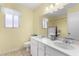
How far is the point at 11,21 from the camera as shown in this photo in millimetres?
1715

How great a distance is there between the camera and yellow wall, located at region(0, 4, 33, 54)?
168 centimetres

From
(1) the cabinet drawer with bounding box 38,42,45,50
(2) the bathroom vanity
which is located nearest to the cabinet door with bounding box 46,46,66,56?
(2) the bathroom vanity

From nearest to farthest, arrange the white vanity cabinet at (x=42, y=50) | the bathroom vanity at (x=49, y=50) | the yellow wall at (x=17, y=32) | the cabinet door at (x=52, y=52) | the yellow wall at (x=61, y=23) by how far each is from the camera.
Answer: the bathroom vanity at (x=49, y=50) < the cabinet door at (x=52, y=52) < the white vanity cabinet at (x=42, y=50) < the yellow wall at (x=17, y=32) < the yellow wall at (x=61, y=23)

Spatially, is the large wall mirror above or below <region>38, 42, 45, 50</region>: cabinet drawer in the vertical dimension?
above

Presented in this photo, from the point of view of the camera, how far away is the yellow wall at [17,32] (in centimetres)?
168

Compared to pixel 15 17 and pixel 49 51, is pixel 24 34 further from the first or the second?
pixel 49 51

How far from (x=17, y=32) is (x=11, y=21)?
23cm

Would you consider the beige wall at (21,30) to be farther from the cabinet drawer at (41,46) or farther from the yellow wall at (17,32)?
the cabinet drawer at (41,46)

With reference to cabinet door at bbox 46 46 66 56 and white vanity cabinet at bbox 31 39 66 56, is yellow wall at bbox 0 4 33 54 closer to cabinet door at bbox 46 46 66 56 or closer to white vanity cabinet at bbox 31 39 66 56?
white vanity cabinet at bbox 31 39 66 56

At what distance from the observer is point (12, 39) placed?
1.75 m

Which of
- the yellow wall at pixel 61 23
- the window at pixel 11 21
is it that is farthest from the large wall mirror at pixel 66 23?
the window at pixel 11 21

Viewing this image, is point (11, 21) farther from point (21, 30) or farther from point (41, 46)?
point (41, 46)

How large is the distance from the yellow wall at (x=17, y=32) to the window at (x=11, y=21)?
66 mm

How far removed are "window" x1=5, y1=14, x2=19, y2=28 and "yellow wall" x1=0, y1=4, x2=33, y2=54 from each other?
0.22 feet
